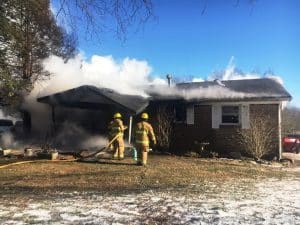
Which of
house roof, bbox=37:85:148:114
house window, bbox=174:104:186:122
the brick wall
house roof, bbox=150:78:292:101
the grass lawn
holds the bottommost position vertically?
the grass lawn

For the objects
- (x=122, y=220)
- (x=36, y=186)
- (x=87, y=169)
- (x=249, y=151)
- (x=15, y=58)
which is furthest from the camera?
(x=15, y=58)

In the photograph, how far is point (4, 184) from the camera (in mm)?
11094

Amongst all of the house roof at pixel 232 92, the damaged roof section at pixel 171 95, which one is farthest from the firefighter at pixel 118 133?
the house roof at pixel 232 92

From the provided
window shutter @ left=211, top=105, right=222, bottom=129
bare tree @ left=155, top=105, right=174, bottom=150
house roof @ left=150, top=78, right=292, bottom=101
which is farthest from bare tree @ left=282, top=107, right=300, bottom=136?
bare tree @ left=155, top=105, right=174, bottom=150

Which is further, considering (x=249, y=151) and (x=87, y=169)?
(x=249, y=151)

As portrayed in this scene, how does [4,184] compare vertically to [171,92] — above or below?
below

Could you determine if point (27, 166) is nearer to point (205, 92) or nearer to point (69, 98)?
point (69, 98)

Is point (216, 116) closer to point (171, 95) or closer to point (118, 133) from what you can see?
point (171, 95)

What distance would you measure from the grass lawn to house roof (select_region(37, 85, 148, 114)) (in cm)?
305

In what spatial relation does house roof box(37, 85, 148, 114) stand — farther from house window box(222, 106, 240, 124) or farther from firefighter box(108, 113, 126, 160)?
house window box(222, 106, 240, 124)

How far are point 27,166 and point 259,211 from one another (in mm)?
8583

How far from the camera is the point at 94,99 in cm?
1923

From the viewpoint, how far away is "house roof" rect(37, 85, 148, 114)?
18.4 m

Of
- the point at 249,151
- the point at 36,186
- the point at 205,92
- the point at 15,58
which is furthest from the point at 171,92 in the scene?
the point at 36,186
